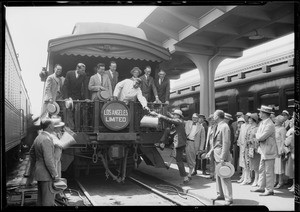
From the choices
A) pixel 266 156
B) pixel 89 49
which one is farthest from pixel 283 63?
pixel 89 49

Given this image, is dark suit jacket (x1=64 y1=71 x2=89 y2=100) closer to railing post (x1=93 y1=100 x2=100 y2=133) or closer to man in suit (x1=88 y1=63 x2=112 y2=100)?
man in suit (x1=88 y1=63 x2=112 y2=100)

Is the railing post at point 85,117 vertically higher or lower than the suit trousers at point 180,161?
higher

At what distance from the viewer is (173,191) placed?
6977 millimetres

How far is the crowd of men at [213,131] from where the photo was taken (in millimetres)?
5938

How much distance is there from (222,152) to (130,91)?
2.44 metres

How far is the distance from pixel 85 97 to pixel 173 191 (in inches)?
106

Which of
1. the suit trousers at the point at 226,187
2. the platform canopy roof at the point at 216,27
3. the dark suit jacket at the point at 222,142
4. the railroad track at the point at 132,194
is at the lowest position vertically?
the railroad track at the point at 132,194

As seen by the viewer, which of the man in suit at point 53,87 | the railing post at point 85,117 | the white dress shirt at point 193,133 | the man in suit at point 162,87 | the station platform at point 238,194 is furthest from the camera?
the white dress shirt at point 193,133

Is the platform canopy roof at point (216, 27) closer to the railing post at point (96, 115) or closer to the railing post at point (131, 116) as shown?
the railing post at point (131, 116)

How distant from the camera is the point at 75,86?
22.9 ft

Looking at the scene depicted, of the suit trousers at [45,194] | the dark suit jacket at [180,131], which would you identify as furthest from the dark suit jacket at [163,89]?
the suit trousers at [45,194]

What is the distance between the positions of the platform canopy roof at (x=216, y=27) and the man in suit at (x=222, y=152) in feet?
7.98

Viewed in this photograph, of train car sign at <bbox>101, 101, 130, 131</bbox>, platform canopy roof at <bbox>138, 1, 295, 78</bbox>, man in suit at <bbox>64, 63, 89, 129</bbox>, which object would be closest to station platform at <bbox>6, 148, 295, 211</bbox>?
train car sign at <bbox>101, 101, 130, 131</bbox>

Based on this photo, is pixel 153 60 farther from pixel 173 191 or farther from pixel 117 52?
pixel 173 191
